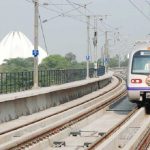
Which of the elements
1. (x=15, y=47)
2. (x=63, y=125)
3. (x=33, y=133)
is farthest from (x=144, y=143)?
(x=15, y=47)

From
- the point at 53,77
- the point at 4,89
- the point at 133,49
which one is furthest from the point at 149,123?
the point at 53,77

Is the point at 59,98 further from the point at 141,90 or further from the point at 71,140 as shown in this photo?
the point at 71,140

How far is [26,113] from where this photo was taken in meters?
21.9

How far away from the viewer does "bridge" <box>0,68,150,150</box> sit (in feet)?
43.2

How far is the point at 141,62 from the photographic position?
2159 cm

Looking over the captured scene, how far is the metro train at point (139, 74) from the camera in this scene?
2114cm

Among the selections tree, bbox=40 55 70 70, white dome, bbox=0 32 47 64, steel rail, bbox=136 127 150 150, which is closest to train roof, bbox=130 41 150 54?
steel rail, bbox=136 127 150 150

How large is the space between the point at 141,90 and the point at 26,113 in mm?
4883

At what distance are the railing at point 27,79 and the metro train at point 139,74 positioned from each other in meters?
6.31

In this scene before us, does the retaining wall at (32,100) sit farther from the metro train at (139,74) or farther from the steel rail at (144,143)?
the steel rail at (144,143)

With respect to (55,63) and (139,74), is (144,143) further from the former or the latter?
(55,63)

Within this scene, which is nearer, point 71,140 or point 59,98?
point 71,140

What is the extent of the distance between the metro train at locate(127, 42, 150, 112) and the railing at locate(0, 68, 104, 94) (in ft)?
20.7

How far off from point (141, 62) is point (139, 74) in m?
0.62
